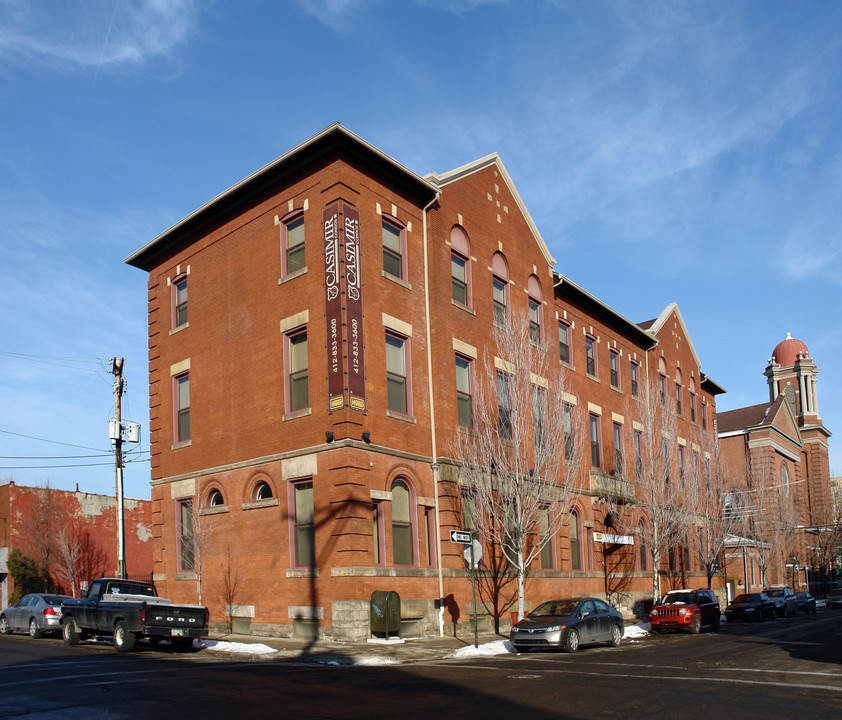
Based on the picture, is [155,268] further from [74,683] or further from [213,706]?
[213,706]

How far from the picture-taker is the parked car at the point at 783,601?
41.3 metres

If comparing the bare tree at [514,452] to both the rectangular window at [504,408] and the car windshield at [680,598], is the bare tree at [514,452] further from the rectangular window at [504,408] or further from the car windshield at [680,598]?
the car windshield at [680,598]

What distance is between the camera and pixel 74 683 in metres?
13.4

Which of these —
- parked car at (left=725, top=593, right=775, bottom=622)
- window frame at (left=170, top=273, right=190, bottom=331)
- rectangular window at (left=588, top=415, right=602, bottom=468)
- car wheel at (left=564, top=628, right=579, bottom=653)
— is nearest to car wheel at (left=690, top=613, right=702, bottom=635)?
car wheel at (left=564, top=628, right=579, bottom=653)

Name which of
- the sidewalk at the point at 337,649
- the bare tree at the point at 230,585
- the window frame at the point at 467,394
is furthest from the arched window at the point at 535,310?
the bare tree at the point at 230,585

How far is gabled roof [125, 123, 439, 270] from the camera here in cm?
2389

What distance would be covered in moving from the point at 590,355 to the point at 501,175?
1044 centimetres

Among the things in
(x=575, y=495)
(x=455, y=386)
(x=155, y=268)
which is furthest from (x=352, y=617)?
(x=155, y=268)

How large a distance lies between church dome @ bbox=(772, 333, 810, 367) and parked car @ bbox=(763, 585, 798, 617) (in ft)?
174

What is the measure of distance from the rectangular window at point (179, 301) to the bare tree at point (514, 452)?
425 inches

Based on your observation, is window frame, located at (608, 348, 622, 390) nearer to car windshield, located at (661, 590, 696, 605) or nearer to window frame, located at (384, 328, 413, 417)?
car windshield, located at (661, 590, 696, 605)

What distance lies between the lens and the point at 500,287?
30.7 meters

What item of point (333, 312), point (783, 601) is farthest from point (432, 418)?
point (783, 601)

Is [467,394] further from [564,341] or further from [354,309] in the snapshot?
[564,341]
